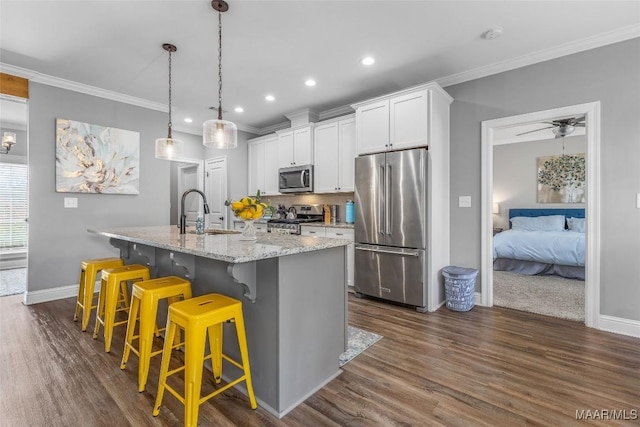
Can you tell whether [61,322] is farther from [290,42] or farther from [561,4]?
[561,4]

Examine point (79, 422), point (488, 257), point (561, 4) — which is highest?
point (561, 4)

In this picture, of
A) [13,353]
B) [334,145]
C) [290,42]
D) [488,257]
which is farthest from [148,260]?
[488,257]

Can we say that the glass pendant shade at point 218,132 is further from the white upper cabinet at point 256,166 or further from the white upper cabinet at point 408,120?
the white upper cabinet at point 256,166

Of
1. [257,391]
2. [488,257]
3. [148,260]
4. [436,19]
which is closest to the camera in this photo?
[257,391]

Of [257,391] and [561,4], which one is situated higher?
[561,4]

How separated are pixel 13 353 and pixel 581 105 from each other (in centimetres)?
545

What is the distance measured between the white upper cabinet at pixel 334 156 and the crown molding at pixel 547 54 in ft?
4.58

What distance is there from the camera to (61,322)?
3053mm

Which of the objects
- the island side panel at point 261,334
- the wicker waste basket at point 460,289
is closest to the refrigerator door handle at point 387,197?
the wicker waste basket at point 460,289

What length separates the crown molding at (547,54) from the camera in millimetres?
2726

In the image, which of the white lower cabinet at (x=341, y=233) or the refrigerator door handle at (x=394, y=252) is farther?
the white lower cabinet at (x=341, y=233)

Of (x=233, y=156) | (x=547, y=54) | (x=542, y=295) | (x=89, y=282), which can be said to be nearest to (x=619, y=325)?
(x=542, y=295)

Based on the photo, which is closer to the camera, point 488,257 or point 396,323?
point 396,323

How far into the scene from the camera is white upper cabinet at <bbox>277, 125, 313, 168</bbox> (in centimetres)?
487
